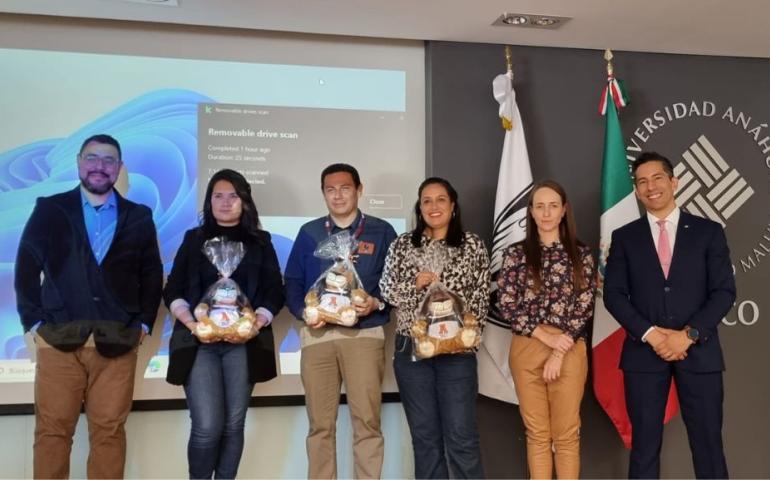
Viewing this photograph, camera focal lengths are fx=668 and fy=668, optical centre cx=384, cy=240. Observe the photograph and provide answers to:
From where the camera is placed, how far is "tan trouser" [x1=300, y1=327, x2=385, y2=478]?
294 centimetres

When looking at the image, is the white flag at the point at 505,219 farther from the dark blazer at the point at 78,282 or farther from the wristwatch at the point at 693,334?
the dark blazer at the point at 78,282

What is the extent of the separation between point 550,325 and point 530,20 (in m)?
1.61

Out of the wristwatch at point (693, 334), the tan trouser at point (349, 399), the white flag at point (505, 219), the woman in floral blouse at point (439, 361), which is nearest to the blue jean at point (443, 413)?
the woman in floral blouse at point (439, 361)

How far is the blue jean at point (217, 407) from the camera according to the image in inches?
110

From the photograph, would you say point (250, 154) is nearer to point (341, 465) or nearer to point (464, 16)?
point (464, 16)

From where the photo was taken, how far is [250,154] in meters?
3.54

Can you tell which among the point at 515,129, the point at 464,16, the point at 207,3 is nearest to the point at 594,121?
the point at 515,129

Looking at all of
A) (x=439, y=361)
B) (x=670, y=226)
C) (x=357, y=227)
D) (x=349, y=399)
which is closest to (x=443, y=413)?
(x=439, y=361)

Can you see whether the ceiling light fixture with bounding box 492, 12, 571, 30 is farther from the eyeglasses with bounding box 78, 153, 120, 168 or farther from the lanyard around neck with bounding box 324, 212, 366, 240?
the eyeglasses with bounding box 78, 153, 120, 168

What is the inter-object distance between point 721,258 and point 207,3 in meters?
2.62

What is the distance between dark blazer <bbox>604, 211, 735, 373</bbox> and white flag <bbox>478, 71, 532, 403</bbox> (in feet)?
1.97

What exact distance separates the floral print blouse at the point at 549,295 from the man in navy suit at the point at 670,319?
0.18m

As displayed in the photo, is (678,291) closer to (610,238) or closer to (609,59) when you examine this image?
(610,238)

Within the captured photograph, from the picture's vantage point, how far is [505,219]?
3.51m
